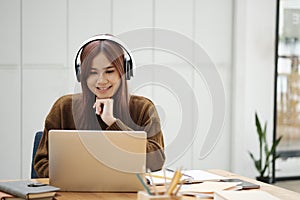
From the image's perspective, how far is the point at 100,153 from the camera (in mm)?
2119

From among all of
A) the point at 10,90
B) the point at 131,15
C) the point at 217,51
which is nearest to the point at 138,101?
the point at 10,90

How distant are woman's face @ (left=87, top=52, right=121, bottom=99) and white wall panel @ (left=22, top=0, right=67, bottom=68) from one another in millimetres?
1800

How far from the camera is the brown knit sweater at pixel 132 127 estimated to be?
8.30 feet

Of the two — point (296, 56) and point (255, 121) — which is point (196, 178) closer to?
point (255, 121)

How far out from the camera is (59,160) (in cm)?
214

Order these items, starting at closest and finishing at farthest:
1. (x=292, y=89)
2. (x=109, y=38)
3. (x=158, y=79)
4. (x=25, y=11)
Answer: (x=109, y=38), (x=25, y=11), (x=158, y=79), (x=292, y=89)

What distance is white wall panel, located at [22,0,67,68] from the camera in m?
4.30

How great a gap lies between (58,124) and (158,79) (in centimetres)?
215

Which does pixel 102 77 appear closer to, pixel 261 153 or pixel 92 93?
pixel 92 93

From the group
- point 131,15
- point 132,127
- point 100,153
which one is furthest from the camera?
point 131,15

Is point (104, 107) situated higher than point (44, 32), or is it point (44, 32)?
point (44, 32)

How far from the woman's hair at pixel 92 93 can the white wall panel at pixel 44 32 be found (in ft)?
5.69

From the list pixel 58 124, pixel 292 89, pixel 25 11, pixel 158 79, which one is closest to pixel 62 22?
pixel 25 11

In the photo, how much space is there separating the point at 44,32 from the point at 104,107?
1928 millimetres
